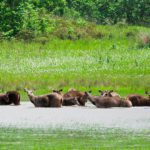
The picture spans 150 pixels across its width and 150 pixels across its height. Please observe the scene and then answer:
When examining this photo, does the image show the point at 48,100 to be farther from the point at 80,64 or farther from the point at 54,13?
the point at 54,13

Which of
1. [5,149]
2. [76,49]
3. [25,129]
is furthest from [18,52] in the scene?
[5,149]

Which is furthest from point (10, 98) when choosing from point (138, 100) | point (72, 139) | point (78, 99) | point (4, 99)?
point (72, 139)

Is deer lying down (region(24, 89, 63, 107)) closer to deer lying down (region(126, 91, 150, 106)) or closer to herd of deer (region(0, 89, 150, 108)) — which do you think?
herd of deer (region(0, 89, 150, 108))

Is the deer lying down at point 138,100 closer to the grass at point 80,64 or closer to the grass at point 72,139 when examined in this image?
the grass at point 80,64

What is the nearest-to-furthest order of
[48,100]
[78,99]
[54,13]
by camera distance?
[48,100] → [78,99] → [54,13]

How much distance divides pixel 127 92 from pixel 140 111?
6.12m

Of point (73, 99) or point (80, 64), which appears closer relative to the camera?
point (73, 99)

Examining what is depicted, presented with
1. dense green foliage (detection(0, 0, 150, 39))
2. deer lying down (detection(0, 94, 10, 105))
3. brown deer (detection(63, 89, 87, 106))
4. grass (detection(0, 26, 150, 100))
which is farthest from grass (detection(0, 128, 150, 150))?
dense green foliage (detection(0, 0, 150, 39))

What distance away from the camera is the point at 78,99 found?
83.3 feet

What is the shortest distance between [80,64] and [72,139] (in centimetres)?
2149

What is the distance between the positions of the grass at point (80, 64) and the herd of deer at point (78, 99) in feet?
8.89

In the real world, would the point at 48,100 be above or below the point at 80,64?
above

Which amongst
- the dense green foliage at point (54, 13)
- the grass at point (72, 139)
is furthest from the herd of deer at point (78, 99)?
the dense green foliage at point (54, 13)

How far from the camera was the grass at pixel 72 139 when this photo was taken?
14711 mm
